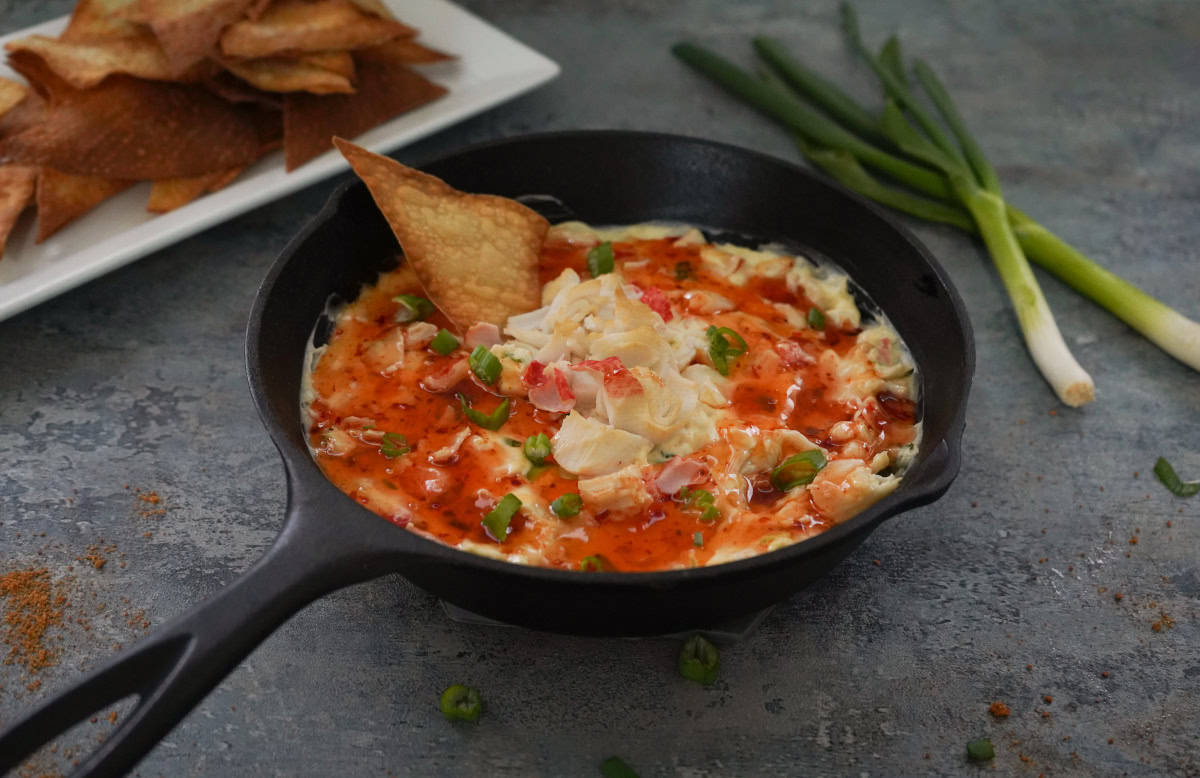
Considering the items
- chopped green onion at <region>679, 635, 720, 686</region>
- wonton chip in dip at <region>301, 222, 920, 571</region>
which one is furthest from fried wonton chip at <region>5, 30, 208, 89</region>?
chopped green onion at <region>679, 635, 720, 686</region>

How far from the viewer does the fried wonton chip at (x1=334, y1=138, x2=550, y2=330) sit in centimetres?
332

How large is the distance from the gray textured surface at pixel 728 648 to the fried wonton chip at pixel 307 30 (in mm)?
612

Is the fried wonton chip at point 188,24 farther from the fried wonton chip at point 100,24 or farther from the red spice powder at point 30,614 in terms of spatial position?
the red spice powder at point 30,614

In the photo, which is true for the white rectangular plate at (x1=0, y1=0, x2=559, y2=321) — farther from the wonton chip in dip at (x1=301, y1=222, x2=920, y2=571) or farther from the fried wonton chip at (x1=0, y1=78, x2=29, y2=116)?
the wonton chip in dip at (x1=301, y1=222, x2=920, y2=571)

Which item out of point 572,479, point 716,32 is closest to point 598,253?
point 572,479

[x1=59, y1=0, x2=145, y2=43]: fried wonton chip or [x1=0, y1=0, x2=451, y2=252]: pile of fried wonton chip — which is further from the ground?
[x1=59, y1=0, x2=145, y2=43]: fried wonton chip

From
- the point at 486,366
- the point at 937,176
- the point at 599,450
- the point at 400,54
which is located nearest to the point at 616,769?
the point at 599,450

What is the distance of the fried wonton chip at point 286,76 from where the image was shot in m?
4.04

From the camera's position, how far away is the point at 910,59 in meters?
5.42

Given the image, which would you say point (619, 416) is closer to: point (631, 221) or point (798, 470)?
point (798, 470)

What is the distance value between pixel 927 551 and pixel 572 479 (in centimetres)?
105

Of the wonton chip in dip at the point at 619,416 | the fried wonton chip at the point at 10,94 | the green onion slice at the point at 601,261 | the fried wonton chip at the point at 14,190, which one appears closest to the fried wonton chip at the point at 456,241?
the wonton chip in dip at the point at 619,416

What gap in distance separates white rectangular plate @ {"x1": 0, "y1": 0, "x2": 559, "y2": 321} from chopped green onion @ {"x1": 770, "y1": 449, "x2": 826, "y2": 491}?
2.12 meters

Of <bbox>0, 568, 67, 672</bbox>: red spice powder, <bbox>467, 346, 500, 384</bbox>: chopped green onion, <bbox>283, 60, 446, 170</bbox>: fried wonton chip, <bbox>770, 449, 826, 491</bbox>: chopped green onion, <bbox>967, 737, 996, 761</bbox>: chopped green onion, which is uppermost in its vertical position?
<bbox>283, 60, 446, 170</bbox>: fried wonton chip
